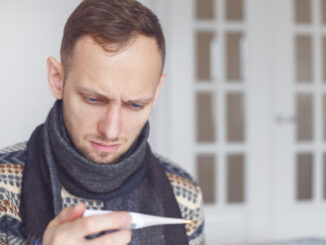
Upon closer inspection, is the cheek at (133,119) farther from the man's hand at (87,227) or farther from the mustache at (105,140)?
the man's hand at (87,227)

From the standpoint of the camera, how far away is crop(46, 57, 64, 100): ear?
50cm

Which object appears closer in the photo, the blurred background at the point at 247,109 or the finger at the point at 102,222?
the finger at the point at 102,222

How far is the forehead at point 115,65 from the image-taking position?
45cm

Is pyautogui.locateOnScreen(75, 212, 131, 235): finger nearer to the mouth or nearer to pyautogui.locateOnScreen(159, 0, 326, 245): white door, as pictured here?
the mouth

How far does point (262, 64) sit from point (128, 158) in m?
1.36

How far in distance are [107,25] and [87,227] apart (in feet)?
0.71

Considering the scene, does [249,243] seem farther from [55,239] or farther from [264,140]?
[55,239]

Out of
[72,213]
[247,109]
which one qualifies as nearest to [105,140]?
[72,213]

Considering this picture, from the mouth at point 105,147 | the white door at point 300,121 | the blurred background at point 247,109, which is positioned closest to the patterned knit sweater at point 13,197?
the mouth at point 105,147

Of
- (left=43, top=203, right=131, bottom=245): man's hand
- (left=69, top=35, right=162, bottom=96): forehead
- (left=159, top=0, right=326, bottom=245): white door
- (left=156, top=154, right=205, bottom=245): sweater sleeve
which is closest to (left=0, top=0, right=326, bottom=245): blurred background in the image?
(left=159, top=0, right=326, bottom=245): white door

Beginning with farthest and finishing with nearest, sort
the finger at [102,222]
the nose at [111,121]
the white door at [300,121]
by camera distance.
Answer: the white door at [300,121] → the nose at [111,121] → the finger at [102,222]

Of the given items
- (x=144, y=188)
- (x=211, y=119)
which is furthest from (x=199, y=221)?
(x=211, y=119)

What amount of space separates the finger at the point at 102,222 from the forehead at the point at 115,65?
143 mm

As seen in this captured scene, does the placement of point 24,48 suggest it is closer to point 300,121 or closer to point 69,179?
point 69,179
